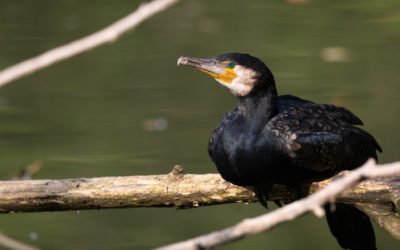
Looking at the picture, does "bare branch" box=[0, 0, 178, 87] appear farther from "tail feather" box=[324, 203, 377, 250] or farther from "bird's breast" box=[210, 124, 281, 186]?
"tail feather" box=[324, 203, 377, 250]

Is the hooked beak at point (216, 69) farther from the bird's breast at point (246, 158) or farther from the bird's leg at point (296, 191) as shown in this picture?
the bird's leg at point (296, 191)

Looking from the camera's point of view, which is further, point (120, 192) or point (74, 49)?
point (120, 192)

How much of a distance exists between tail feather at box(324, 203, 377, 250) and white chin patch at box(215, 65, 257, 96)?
74cm

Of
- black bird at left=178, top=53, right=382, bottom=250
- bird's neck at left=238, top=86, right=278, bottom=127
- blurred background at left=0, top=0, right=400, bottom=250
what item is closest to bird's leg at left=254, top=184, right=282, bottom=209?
black bird at left=178, top=53, right=382, bottom=250

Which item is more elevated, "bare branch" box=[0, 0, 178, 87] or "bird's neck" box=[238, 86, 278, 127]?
"bird's neck" box=[238, 86, 278, 127]

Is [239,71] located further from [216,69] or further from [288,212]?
[288,212]

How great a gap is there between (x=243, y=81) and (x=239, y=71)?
1.9 inches

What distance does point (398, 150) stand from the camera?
4.01 m

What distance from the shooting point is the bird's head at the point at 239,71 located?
6.91 ft

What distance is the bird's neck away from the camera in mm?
2162

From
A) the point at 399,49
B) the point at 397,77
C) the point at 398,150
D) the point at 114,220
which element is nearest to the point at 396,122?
the point at 398,150

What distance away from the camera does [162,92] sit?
5.02 m

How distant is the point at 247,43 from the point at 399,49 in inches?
68.0

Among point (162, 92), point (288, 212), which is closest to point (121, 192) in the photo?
point (288, 212)
